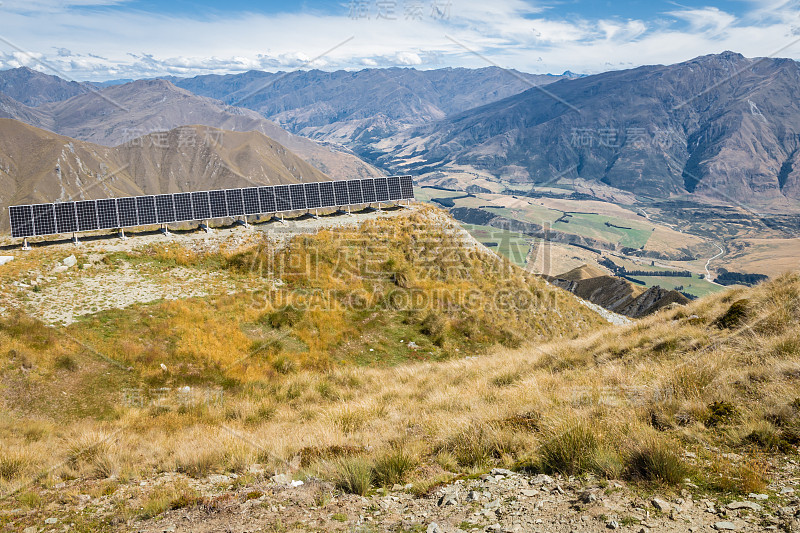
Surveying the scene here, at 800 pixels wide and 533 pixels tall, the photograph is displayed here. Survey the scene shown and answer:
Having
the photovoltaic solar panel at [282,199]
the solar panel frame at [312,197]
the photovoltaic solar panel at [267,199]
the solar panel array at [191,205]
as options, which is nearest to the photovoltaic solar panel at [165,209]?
the solar panel array at [191,205]

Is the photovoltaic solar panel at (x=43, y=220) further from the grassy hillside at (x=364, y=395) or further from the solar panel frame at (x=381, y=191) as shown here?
the solar panel frame at (x=381, y=191)

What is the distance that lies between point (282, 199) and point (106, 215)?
1298 cm

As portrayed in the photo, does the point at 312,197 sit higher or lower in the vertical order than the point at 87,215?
higher

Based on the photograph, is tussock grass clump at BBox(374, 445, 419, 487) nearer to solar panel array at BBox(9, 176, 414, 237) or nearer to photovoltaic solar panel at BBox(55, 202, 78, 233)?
solar panel array at BBox(9, 176, 414, 237)

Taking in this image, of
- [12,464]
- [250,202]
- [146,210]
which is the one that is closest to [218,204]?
[250,202]

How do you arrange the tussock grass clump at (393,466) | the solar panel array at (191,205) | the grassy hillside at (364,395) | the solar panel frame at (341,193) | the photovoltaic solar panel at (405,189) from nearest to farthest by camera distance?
the grassy hillside at (364,395), the tussock grass clump at (393,466), the solar panel array at (191,205), the solar panel frame at (341,193), the photovoltaic solar panel at (405,189)

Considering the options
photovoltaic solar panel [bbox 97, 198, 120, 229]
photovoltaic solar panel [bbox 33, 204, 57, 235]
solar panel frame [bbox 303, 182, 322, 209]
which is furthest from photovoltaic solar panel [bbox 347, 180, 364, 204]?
photovoltaic solar panel [bbox 33, 204, 57, 235]

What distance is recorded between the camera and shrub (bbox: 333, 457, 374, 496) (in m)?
7.67

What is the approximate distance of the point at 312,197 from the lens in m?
37.7

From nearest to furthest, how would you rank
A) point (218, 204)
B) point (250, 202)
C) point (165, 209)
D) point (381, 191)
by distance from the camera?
1. point (165, 209)
2. point (218, 204)
3. point (250, 202)
4. point (381, 191)

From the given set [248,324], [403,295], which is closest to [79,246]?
[248,324]

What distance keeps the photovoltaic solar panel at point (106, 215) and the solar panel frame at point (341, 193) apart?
1721 cm

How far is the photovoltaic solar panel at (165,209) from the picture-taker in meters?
31.7

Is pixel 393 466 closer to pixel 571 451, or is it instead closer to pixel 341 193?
pixel 571 451
